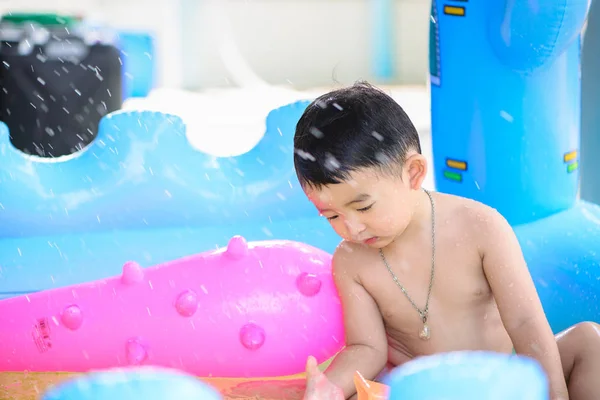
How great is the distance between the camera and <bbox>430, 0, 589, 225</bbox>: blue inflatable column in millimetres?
1837

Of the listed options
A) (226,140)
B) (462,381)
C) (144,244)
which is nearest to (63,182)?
(144,244)

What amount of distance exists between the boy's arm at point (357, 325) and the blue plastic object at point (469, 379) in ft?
1.54

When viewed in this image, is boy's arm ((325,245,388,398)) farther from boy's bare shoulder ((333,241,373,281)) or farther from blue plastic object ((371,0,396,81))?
blue plastic object ((371,0,396,81))

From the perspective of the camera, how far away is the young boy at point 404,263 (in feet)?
3.92

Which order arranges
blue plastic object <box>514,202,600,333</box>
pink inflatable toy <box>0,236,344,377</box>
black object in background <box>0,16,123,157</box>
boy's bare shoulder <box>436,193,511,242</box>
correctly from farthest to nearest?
black object in background <box>0,16,123,157</box> → blue plastic object <box>514,202,600,333</box> → pink inflatable toy <box>0,236,344,377</box> → boy's bare shoulder <box>436,193,511,242</box>

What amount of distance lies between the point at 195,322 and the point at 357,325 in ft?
0.89

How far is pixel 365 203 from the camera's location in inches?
47.0

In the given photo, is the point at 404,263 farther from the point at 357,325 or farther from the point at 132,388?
the point at 132,388

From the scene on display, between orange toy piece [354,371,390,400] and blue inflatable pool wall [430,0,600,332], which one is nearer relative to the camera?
orange toy piece [354,371,390,400]

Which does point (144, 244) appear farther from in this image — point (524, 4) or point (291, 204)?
point (524, 4)

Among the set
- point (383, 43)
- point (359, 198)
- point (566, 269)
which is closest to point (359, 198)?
point (359, 198)

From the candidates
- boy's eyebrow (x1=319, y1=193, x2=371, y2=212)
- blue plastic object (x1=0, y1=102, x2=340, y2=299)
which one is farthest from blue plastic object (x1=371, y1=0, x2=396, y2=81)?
boy's eyebrow (x1=319, y1=193, x2=371, y2=212)

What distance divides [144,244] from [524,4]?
37.4 inches

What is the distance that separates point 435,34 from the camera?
1.94 metres
